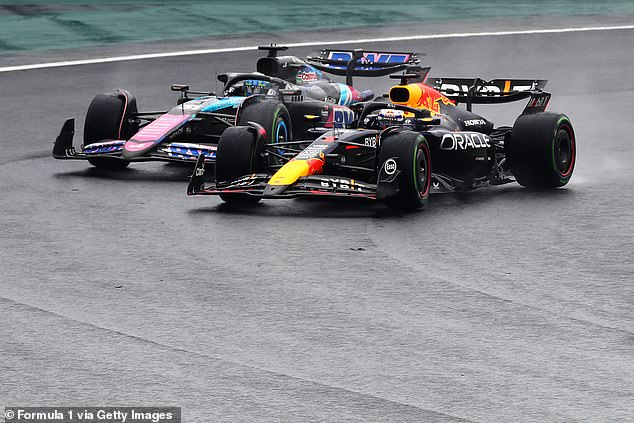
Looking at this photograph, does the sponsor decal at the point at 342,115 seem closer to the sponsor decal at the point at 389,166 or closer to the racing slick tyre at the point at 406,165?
the racing slick tyre at the point at 406,165

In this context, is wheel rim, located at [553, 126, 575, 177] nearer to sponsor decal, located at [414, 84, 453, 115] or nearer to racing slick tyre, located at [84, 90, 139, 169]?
sponsor decal, located at [414, 84, 453, 115]

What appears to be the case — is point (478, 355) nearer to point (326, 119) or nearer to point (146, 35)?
point (326, 119)

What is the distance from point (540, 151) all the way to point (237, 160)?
2.78m

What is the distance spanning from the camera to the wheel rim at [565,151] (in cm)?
1230

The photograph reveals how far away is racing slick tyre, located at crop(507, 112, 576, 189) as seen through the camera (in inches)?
476

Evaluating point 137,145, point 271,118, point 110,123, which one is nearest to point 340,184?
point 271,118

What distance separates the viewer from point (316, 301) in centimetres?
803

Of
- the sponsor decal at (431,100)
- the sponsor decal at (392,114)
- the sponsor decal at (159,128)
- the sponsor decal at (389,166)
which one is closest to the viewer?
the sponsor decal at (389,166)

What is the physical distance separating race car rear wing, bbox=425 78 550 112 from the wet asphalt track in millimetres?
999

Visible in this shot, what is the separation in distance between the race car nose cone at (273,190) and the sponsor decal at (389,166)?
33.0 inches

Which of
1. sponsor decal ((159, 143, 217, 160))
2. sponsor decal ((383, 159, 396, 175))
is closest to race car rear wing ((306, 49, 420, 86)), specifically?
sponsor decal ((159, 143, 217, 160))

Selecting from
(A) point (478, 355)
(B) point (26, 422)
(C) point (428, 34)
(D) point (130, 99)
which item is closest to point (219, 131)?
(D) point (130, 99)

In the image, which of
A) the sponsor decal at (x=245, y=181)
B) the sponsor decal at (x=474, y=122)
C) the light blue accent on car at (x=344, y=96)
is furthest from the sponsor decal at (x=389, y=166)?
the light blue accent on car at (x=344, y=96)

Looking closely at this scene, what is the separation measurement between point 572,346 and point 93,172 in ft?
24.5
